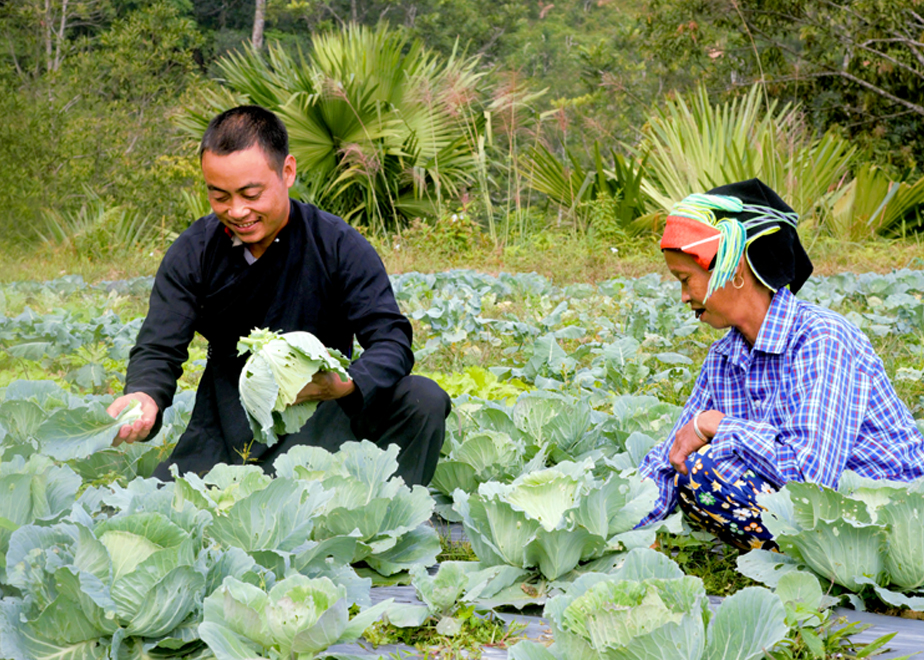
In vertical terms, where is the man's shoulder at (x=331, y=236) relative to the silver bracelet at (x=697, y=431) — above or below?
above

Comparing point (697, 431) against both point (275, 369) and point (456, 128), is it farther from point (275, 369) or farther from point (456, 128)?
point (456, 128)

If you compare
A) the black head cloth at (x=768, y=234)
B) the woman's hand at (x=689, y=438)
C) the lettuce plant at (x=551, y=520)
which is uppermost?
the black head cloth at (x=768, y=234)

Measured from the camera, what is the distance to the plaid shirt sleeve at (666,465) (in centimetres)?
222

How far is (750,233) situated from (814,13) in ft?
39.2

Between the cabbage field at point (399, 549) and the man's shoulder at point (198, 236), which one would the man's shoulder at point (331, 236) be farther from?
the cabbage field at point (399, 549)

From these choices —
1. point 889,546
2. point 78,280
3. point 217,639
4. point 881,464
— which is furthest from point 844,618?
point 78,280

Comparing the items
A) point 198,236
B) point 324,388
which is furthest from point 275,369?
point 198,236

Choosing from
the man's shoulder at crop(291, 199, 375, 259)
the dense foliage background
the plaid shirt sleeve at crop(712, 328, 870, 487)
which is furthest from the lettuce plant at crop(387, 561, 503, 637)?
the dense foliage background

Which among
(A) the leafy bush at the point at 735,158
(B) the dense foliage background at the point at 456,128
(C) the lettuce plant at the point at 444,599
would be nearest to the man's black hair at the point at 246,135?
(C) the lettuce plant at the point at 444,599

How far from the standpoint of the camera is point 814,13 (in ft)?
40.9

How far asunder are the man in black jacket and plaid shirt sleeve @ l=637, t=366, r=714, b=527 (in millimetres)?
546

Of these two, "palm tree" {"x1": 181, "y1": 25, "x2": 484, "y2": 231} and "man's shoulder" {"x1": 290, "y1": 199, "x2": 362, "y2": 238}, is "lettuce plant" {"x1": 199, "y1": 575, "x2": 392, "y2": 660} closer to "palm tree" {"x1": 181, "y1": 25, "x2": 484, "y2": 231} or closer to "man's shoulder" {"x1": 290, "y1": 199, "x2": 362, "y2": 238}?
"man's shoulder" {"x1": 290, "y1": 199, "x2": 362, "y2": 238}

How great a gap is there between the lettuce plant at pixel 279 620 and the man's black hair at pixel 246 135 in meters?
1.24

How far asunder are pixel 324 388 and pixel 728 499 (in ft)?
3.14
